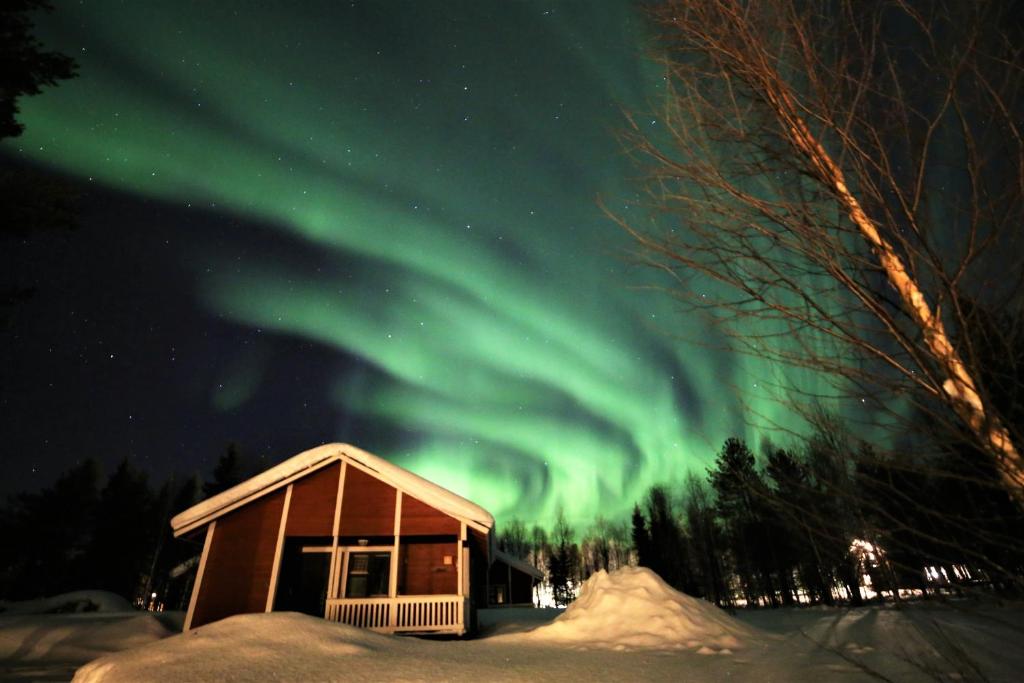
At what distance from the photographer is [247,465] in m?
43.8

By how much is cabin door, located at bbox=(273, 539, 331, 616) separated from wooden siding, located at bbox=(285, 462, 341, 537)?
824 mm

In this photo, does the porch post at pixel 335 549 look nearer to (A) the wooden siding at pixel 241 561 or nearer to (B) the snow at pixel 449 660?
(A) the wooden siding at pixel 241 561

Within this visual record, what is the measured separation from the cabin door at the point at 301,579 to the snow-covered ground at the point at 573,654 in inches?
213

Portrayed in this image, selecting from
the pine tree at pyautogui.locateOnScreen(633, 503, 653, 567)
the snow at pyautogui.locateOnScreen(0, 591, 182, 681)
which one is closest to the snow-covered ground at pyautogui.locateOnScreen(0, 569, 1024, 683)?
the snow at pyautogui.locateOnScreen(0, 591, 182, 681)

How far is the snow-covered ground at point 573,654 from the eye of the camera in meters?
5.09

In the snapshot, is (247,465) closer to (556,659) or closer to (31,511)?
(31,511)

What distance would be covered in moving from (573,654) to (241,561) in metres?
10.3

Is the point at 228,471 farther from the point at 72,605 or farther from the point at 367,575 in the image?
the point at 367,575

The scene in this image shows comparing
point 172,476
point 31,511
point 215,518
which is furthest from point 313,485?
point 172,476

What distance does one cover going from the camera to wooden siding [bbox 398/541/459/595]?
1364cm

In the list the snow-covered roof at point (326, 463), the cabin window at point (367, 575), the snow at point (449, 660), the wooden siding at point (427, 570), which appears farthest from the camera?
the cabin window at point (367, 575)

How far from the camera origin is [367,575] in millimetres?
14984

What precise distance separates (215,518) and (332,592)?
12.9 feet

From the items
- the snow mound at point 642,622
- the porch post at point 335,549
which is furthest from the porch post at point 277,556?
the snow mound at point 642,622
